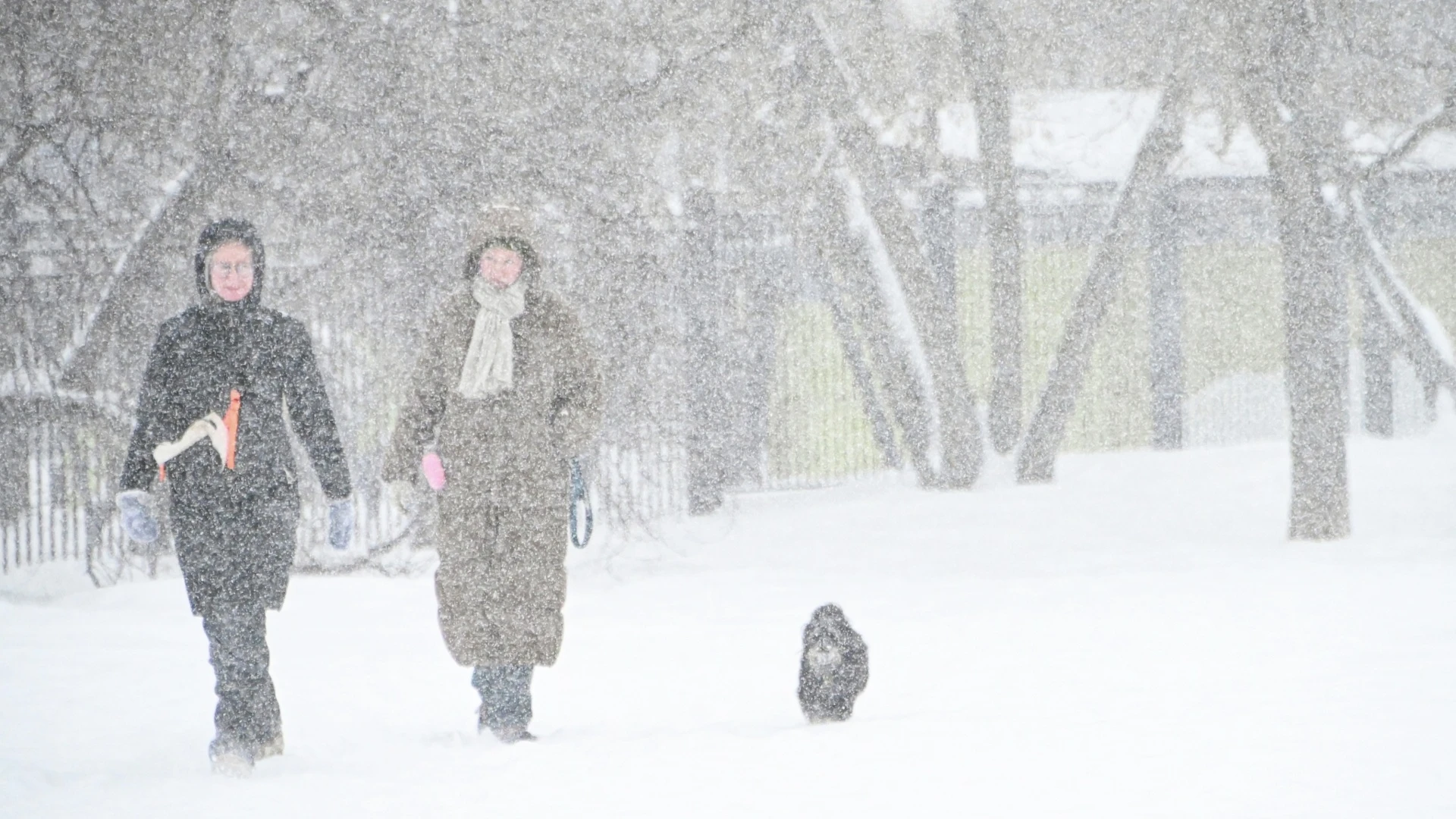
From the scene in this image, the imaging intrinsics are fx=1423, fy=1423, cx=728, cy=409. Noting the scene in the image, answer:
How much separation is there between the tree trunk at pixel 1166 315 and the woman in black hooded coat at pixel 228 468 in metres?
10.2

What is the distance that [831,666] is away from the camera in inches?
195

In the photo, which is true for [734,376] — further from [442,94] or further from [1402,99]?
[1402,99]

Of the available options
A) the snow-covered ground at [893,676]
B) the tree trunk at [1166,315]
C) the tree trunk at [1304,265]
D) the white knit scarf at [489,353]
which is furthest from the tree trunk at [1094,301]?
the white knit scarf at [489,353]

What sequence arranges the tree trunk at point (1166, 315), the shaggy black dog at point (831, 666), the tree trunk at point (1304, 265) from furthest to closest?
the tree trunk at point (1166, 315), the tree trunk at point (1304, 265), the shaggy black dog at point (831, 666)

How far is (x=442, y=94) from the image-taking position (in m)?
8.70

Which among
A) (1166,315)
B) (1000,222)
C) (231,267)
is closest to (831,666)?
(231,267)

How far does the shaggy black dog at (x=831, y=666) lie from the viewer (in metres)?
4.93

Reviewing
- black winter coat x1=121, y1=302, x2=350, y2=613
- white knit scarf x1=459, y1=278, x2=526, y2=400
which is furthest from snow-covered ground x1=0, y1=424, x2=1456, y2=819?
white knit scarf x1=459, y1=278, x2=526, y2=400

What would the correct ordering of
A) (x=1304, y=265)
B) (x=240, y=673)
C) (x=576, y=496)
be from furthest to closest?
1. (x=1304, y=265)
2. (x=576, y=496)
3. (x=240, y=673)

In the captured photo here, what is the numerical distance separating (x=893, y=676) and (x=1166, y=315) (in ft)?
27.1

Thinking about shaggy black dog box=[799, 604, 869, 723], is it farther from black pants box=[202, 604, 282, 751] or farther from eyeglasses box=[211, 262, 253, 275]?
eyeglasses box=[211, 262, 253, 275]

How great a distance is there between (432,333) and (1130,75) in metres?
10.0

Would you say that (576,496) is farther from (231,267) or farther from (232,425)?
(231,267)

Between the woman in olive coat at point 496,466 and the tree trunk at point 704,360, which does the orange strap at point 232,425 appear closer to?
the woman in olive coat at point 496,466
